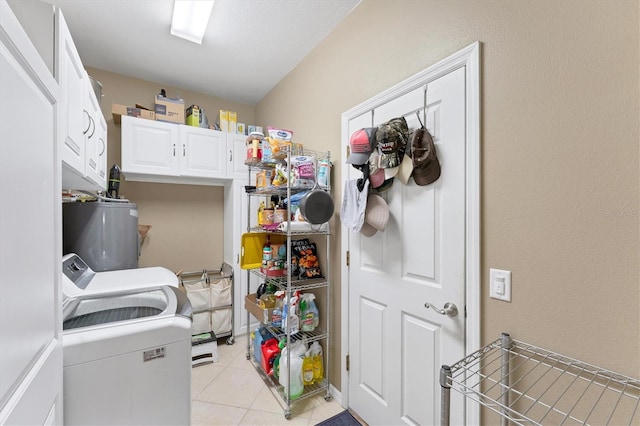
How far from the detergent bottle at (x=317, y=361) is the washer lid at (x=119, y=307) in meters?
1.16

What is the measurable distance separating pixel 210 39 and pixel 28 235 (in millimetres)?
2160

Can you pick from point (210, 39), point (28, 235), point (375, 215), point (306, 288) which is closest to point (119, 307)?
point (28, 235)

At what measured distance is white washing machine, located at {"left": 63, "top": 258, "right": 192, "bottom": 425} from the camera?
0.95 m

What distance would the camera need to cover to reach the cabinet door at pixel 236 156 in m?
2.96

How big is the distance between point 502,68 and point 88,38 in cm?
293

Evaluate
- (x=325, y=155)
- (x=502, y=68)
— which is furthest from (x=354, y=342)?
(x=502, y=68)

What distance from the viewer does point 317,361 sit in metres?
2.09

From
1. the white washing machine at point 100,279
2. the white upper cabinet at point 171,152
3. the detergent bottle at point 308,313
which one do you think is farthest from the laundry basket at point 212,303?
the detergent bottle at point 308,313

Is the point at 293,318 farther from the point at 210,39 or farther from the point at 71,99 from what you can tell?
the point at 210,39

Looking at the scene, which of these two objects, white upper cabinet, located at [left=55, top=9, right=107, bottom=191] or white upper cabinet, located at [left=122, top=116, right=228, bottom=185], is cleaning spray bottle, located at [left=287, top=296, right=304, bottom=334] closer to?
white upper cabinet, located at [left=55, top=9, right=107, bottom=191]

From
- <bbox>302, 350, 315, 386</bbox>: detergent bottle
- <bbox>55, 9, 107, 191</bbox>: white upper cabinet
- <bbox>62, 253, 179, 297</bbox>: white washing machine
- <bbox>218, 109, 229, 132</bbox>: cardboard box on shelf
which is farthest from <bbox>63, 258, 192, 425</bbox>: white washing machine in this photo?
<bbox>218, 109, 229, 132</bbox>: cardboard box on shelf

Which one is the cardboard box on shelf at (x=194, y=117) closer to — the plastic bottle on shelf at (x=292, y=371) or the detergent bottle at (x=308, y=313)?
the detergent bottle at (x=308, y=313)

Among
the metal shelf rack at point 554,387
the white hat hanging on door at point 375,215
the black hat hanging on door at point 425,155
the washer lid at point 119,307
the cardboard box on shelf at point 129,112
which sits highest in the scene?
the cardboard box on shelf at point 129,112

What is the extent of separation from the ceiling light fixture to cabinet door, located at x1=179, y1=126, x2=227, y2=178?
2.84ft
